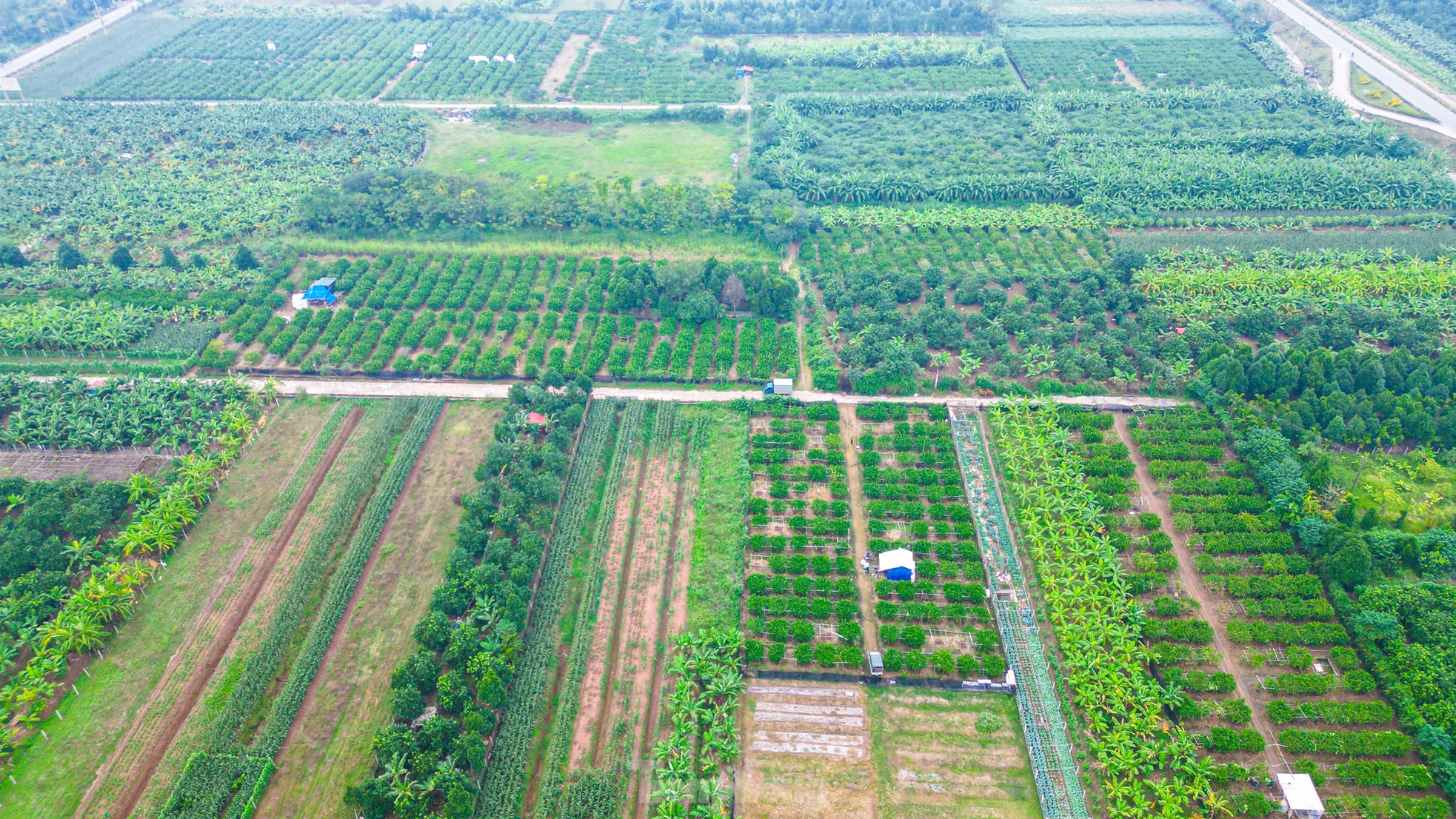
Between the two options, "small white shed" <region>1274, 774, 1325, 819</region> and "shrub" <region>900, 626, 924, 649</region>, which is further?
"shrub" <region>900, 626, 924, 649</region>

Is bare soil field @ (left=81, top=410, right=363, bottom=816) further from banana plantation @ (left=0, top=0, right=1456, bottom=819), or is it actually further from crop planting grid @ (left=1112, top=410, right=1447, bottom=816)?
crop planting grid @ (left=1112, top=410, right=1447, bottom=816)

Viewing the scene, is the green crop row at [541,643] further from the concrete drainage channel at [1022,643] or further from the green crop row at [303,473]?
the concrete drainage channel at [1022,643]

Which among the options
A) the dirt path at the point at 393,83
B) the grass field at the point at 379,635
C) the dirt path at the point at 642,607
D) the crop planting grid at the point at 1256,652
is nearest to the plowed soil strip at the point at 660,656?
the dirt path at the point at 642,607

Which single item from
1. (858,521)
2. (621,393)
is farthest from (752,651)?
(621,393)

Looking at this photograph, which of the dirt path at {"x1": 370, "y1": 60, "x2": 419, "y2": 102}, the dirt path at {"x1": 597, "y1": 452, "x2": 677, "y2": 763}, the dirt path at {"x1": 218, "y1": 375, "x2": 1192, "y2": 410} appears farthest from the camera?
the dirt path at {"x1": 370, "y1": 60, "x2": 419, "y2": 102}

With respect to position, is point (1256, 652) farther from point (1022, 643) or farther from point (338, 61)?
point (338, 61)

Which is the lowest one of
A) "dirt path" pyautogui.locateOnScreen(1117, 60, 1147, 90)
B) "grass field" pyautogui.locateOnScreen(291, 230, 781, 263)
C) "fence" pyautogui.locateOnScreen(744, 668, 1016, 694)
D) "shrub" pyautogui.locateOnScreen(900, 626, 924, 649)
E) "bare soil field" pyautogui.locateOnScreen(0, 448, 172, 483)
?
"fence" pyautogui.locateOnScreen(744, 668, 1016, 694)

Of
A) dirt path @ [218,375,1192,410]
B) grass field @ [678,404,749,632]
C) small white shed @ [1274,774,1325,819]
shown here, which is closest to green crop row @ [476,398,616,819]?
dirt path @ [218,375,1192,410]
